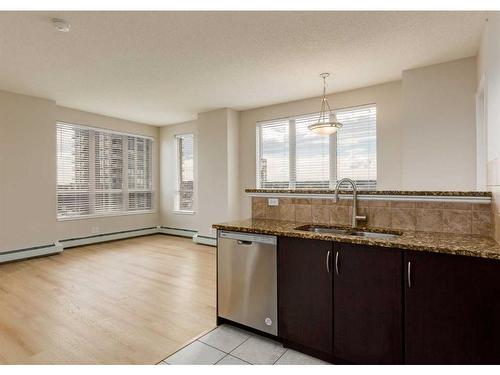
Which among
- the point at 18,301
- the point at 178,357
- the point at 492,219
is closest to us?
the point at 492,219

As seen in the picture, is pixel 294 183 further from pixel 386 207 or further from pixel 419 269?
pixel 419 269

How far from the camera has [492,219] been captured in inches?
74.5

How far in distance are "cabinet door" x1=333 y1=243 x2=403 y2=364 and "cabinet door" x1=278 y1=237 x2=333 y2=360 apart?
7cm

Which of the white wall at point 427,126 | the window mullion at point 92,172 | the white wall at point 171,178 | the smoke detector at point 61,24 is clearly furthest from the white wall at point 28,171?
the white wall at point 427,126

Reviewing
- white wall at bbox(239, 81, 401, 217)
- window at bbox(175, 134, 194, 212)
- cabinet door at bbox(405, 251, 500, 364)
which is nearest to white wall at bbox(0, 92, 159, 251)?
window at bbox(175, 134, 194, 212)

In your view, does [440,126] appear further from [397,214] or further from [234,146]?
[234,146]

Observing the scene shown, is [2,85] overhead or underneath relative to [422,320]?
overhead

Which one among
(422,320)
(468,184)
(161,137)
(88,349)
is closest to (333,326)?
(422,320)

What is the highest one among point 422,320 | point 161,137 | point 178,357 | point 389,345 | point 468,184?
point 161,137

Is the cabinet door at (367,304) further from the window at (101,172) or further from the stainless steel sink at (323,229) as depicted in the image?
the window at (101,172)

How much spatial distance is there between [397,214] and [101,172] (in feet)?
19.4

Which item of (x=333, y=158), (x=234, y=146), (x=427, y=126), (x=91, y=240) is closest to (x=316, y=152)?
(x=333, y=158)

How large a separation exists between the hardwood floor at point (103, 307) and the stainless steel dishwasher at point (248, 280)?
0.36 meters

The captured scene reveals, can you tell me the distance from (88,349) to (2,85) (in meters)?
4.16
